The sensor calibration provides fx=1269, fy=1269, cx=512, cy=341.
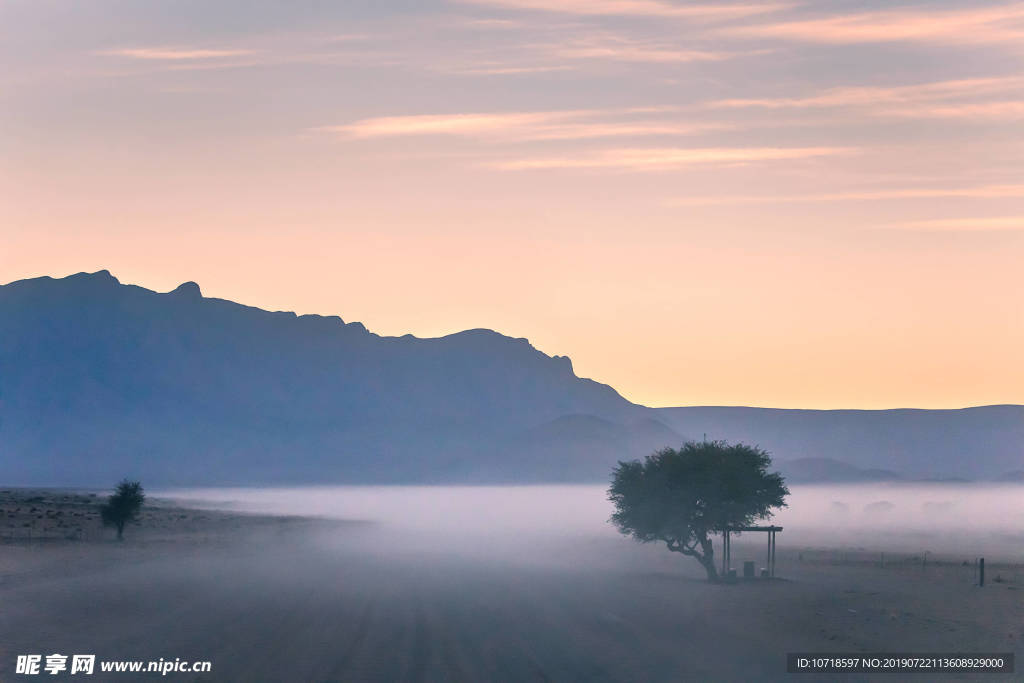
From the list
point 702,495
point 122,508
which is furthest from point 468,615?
point 122,508

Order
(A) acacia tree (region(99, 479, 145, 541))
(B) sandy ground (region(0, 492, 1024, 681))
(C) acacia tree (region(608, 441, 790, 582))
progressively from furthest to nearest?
(A) acacia tree (region(99, 479, 145, 541)) < (C) acacia tree (region(608, 441, 790, 582)) < (B) sandy ground (region(0, 492, 1024, 681))

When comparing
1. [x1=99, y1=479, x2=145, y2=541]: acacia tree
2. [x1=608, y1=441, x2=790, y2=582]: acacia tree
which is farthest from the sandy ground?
[x1=99, y1=479, x2=145, y2=541]: acacia tree

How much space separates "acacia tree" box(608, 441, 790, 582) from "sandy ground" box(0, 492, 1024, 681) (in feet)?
7.65

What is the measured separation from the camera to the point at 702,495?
58531 mm

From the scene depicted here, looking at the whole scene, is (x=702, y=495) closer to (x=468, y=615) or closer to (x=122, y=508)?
(x=468, y=615)

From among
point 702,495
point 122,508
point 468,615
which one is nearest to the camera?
point 468,615

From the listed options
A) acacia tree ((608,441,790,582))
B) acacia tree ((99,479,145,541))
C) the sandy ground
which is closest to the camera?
the sandy ground

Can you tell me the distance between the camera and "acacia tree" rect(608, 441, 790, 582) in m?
58.3

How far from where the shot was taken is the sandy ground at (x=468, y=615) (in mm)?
31562

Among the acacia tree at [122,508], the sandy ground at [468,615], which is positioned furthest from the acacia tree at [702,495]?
the acacia tree at [122,508]

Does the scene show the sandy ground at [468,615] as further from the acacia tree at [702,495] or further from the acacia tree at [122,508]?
the acacia tree at [122,508]

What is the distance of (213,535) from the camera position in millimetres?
90000

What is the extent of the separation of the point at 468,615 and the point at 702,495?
19.8 metres

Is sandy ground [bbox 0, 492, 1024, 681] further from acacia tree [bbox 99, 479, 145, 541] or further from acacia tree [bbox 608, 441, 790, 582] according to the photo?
acacia tree [bbox 99, 479, 145, 541]
